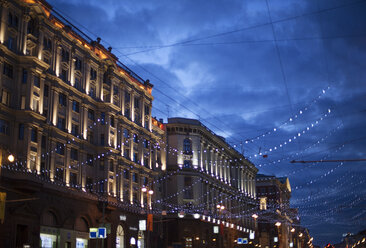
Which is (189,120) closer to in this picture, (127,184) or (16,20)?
(127,184)

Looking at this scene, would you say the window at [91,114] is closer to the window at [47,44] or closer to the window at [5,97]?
the window at [47,44]

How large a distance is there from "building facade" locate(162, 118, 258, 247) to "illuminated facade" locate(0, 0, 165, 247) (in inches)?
430

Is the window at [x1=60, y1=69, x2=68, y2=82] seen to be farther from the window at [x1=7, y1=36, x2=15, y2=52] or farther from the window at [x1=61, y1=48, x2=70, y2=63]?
the window at [x1=7, y1=36, x2=15, y2=52]

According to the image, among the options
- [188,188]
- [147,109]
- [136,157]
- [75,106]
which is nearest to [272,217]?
[188,188]

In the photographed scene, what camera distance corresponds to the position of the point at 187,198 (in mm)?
80750

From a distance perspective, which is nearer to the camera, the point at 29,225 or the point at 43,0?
the point at 29,225

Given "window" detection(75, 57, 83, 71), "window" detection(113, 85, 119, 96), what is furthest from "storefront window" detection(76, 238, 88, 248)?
"window" detection(113, 85, 119, 96)

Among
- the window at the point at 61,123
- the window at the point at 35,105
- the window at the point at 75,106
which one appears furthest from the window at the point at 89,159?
the window at the point at 35,105

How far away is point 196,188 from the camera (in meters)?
82.1

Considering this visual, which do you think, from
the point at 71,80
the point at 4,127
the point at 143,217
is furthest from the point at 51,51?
the point at 143,217

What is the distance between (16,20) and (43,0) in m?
4.71

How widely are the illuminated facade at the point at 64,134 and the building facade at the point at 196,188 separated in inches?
430

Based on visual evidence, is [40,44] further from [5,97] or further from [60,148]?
[60,148]

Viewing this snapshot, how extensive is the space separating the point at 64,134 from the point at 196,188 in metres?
35.3
